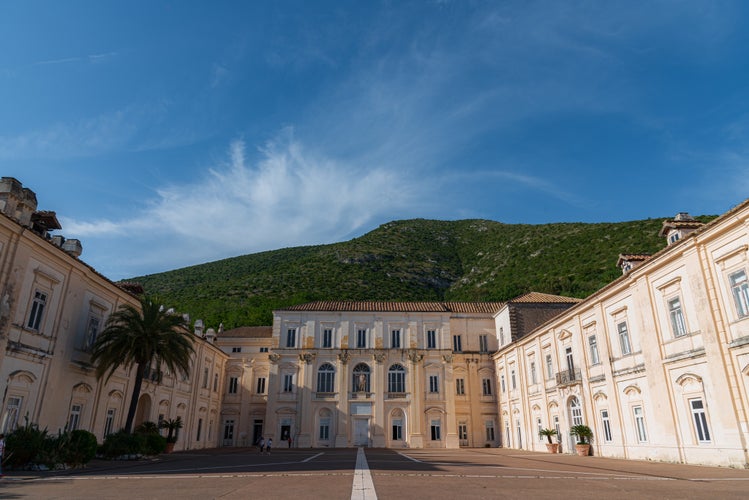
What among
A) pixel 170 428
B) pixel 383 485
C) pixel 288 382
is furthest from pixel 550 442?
pixel 170 428

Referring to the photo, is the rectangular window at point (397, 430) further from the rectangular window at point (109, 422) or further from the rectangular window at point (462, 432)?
the rectangular window at point (109, 422)

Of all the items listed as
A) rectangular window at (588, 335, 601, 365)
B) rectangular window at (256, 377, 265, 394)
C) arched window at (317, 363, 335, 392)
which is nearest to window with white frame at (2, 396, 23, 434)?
rectangular window at (588, 335, 601, 365)

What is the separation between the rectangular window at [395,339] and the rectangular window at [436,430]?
7.45m

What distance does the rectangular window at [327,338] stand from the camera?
43781mm

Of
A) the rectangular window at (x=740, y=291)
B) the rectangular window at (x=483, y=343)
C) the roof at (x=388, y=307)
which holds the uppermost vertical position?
the roof at (x=388, y=307)

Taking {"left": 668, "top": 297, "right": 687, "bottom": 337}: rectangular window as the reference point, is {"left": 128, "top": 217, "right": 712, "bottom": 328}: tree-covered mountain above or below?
above

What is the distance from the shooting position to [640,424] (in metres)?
20.5

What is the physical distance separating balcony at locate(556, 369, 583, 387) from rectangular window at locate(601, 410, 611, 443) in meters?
2.33

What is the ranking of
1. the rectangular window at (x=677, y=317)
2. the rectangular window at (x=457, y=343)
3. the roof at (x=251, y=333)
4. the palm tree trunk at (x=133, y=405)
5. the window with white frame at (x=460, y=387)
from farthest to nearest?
the roof at (x=251, y=333), the rectangular window at (x=457, y=343), the window with white frame at (x=460, y=387), the palm tree trunk at (x=133, y=405), the rectangular window at (x=677, y=317)

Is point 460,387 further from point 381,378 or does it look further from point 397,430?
point 381,378

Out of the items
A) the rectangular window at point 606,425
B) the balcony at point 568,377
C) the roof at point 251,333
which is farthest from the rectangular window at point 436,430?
the rectangular window at point 606,425

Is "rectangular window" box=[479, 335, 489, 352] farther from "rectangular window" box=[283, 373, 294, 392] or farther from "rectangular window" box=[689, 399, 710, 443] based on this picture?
"rectangular window" box=[689, 399, 710, 443]

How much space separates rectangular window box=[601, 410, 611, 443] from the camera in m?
23.0

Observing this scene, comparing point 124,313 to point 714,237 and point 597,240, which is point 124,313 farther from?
point 597,240
